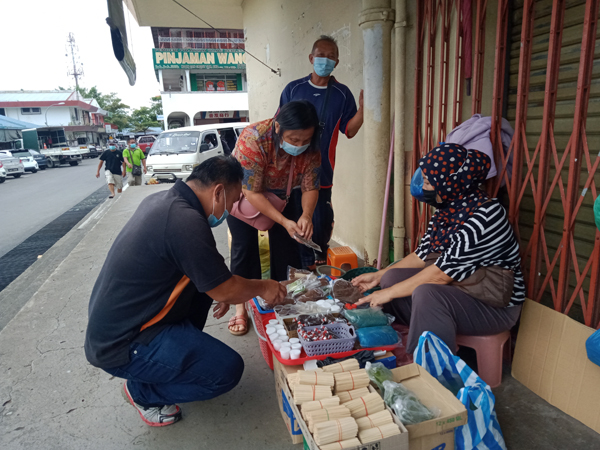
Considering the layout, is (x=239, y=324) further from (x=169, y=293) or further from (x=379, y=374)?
(x=379, y=374)

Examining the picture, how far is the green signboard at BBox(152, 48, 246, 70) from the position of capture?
86.8ft

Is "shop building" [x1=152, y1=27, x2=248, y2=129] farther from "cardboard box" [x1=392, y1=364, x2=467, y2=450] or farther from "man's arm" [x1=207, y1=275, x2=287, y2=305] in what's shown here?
"cardboard box" [x1=392, y1=364, x2=467, y2=450]

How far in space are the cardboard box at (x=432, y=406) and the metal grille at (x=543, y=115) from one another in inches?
34.3

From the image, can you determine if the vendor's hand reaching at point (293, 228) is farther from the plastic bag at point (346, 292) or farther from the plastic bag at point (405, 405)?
the plastic bag at point (405, 405)

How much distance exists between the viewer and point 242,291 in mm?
1994

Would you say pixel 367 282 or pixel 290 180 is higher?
pixel 290 180

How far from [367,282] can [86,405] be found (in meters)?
1.82

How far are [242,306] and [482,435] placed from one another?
1927 mm

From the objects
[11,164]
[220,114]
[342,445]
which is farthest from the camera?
[220,114]

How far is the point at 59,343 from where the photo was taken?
121 inches

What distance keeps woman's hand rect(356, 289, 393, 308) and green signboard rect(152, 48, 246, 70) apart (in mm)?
26604

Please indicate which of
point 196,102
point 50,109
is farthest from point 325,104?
point 50,109

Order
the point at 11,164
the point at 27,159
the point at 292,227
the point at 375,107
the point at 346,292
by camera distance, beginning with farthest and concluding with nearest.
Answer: the point at 27,159
the point at 11,164
the point at 375,107
the point at 292,227
the point at 346,292

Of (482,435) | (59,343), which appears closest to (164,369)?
(482,435)
